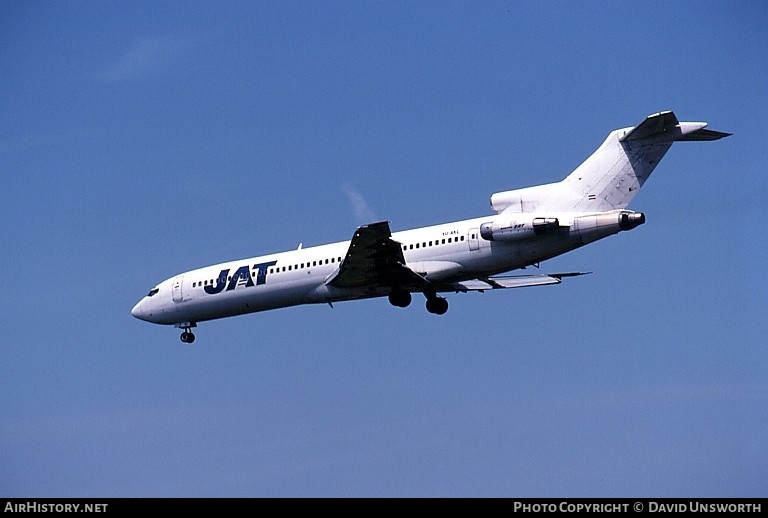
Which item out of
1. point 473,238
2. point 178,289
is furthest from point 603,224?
point 178,289

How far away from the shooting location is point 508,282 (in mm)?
45188

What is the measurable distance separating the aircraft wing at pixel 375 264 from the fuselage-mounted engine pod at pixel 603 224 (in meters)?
5.91

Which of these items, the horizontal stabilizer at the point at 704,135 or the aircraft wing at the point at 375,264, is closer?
A: the horizontal stabilizer at the point at 704,135

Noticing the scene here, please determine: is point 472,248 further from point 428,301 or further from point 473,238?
point 428,301

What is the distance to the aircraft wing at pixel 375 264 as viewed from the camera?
39562 millimetres

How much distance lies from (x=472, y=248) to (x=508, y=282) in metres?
5.76

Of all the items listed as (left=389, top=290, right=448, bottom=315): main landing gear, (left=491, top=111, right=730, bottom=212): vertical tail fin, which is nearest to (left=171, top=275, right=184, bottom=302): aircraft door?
(left=389, top=290, right=448, bottom=315): main landing gear

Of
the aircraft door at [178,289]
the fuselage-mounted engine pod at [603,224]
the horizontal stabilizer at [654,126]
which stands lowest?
the fuselage-mounted engine pod at [603,224]

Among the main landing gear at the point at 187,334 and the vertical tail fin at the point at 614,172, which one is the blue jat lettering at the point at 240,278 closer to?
the main landing gear at the point at 187,334

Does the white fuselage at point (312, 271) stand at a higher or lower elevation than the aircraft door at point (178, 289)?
lower

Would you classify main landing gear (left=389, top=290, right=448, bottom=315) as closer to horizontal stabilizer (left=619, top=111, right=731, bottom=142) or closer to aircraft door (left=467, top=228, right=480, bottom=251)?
aircraft door (left=467, top=228, right=480, bottom=251)

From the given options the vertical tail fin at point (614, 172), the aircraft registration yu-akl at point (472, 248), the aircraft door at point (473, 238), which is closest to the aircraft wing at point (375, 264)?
the aircraft registration yu-akl at point (472, 248)

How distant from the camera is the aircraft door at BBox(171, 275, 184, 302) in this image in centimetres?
4672

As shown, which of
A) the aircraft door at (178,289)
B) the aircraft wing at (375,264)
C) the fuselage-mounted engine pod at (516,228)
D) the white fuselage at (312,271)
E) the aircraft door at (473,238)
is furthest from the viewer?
the aircraft door at (178,289)
